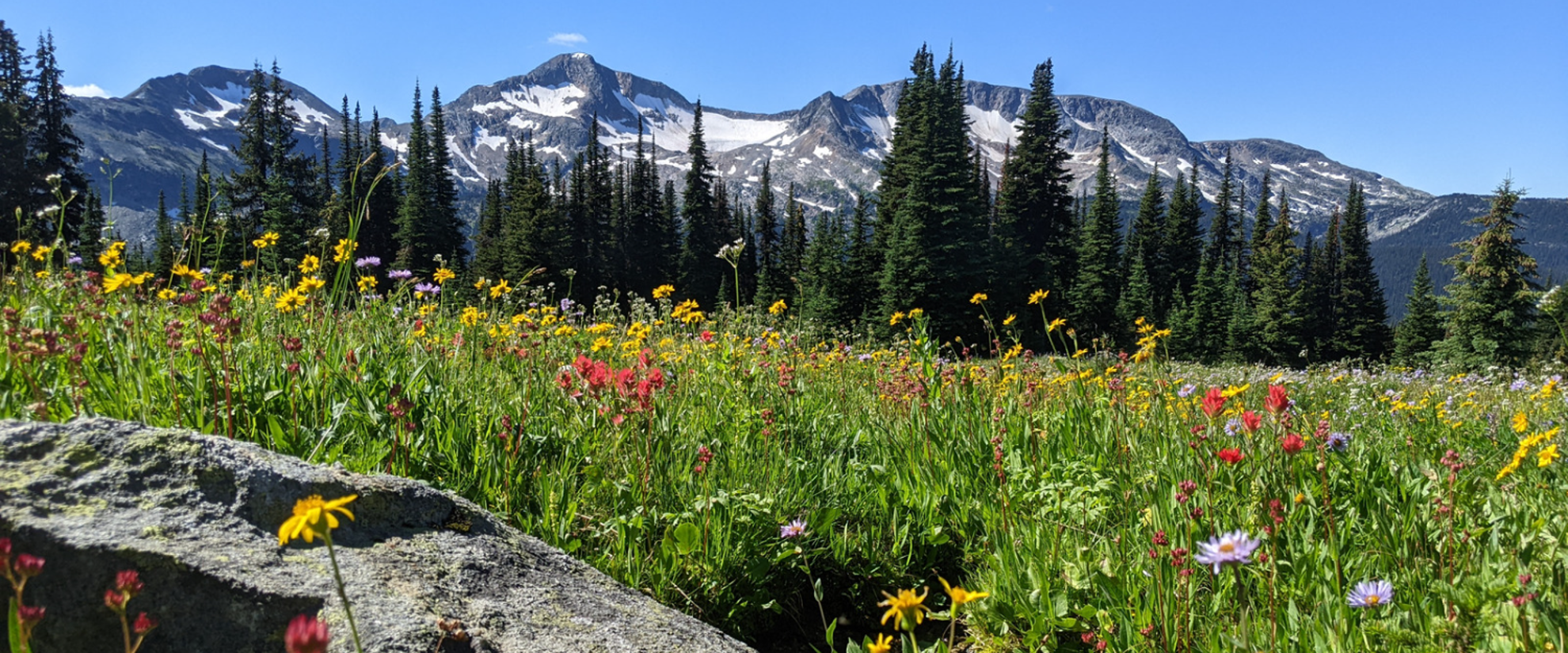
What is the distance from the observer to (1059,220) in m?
52.3

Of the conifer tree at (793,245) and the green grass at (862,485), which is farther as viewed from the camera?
the conifer tree at (793,245)

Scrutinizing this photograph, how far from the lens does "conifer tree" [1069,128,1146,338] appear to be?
160ft

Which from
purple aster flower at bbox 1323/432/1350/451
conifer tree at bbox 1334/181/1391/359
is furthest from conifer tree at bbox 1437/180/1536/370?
purple aster flower at bbox 1323/432/1350/451

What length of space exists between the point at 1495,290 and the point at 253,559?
46.9 meters

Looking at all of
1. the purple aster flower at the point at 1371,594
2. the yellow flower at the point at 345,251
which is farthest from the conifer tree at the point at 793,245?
the purple aster flower at the point at 1371,594

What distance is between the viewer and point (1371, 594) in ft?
5.49

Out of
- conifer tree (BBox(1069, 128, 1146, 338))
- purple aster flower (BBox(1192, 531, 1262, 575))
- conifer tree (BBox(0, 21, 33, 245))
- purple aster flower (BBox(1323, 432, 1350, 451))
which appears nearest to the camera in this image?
purple aster flower (BBox(1192, 531, 1262, 575))

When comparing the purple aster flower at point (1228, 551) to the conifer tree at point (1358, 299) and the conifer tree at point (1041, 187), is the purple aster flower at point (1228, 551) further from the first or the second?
the conifer tree at point (1358, 299)

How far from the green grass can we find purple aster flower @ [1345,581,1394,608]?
0.24ft

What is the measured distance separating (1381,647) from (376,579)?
2433mm

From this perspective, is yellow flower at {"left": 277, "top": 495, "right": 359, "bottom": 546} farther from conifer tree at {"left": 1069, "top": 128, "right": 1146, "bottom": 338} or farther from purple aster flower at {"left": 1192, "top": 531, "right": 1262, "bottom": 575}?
conifer tree at {"left": 1069, "top": 128, "right": 1146, "bottom": 338}

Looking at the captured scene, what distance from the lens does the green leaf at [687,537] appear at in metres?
2.45

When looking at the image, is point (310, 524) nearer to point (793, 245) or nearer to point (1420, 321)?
point (793, 245)

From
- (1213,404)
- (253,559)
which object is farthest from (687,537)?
(1213,404)
